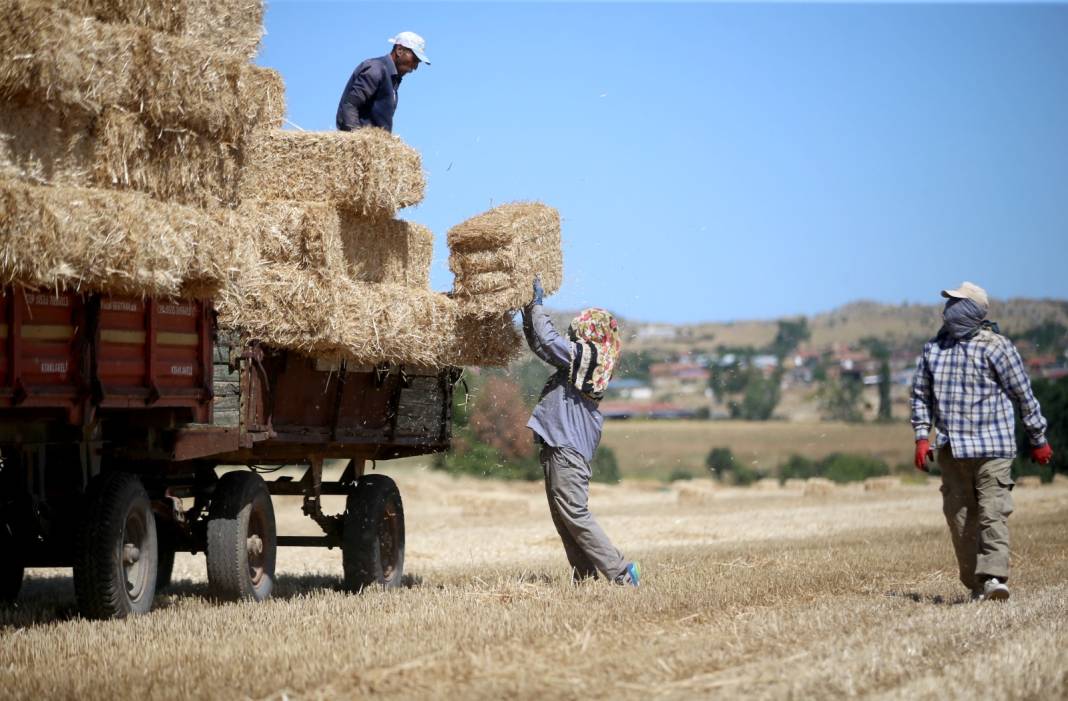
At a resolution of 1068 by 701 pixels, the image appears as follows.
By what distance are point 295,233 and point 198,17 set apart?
5.85 ft

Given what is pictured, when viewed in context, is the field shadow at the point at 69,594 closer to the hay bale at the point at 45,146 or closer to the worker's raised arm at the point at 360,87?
the hay bale at the point at 45,146

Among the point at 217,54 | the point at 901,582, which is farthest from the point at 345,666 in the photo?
the point at 901,582

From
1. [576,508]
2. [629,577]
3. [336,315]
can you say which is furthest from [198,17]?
[629,577]

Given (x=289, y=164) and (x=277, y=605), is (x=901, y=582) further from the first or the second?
(x=289, y=164)

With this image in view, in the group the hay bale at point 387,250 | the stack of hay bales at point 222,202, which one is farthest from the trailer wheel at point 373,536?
the hay bale at point 387,250

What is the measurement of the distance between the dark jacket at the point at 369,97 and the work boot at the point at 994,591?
19.7ft

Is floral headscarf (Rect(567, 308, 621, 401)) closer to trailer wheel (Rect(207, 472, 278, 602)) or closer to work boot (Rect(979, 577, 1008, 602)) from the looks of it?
trailer wheel (Rect(207, 472, 278, 602))

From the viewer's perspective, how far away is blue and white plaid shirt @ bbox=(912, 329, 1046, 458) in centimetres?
1016

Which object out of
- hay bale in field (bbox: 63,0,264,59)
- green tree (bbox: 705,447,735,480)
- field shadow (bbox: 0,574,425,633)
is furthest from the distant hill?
hay bale in field (bbox: 63,0,264,59)

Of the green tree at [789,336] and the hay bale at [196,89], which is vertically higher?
the green tree at [789,336]

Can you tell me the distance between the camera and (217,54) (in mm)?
9289

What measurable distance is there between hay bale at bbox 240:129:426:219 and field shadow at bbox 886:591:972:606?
464cm

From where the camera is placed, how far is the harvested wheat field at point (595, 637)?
679cm

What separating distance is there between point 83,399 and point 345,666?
2647mm
